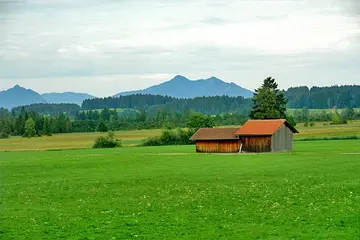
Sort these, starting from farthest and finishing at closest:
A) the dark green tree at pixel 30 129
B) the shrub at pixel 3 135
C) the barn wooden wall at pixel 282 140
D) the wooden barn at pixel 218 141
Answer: the shrub at pixel 3 135 < the dark green tree at pixel 30 129 < the wooden barn at pixel 218 141 < the barn wooden wall at pixel 282 140

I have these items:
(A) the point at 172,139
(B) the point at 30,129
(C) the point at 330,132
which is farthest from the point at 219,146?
(B) the point at 30,129

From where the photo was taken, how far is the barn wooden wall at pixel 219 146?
3349 inches

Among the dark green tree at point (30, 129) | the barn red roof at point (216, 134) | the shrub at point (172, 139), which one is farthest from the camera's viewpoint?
the dark green tree at point (30, 129)

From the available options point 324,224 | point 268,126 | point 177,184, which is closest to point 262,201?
point 324,224

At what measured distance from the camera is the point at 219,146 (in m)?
86.4

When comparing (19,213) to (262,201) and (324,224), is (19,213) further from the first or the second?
(324,224)

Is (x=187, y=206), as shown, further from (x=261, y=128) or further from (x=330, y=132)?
(x=330, y=132)

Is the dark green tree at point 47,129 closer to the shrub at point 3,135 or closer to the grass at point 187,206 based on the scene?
the shrub at point 3,135

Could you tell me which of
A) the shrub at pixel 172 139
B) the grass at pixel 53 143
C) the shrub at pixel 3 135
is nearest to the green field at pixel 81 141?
the grass at pixel 53 143

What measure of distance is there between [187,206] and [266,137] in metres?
56.1

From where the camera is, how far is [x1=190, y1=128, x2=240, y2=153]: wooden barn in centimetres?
8500

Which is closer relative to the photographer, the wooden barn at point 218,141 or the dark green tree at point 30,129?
the wooden barn at point 218,141

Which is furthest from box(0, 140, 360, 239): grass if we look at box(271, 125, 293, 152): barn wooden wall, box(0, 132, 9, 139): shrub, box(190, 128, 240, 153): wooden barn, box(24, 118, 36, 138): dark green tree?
box(0, 132, 9, 139): shrub

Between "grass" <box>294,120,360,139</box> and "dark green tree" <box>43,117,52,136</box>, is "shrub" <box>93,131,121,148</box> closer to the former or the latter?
"grass" <box>294,120,360,139</box>
